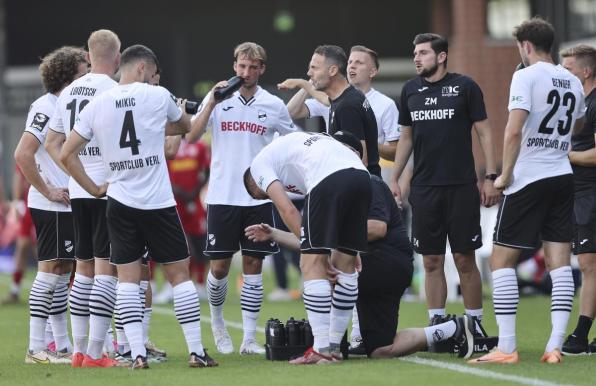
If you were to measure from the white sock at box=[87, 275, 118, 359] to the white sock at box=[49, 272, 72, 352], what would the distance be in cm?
99

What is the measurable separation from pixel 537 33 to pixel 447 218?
5.94 ft

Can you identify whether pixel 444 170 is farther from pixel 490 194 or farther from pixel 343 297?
pixel 343 297

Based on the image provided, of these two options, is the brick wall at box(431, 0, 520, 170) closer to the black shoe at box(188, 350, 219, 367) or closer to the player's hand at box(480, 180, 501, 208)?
the player's hand at box(480, 180, 501, 208)

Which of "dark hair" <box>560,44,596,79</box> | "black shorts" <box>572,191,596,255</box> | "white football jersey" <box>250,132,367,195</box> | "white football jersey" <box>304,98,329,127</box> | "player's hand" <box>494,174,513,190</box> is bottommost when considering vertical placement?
"black shorts" <box>572,191,596,255</box>

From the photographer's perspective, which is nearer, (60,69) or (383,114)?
(60,69)

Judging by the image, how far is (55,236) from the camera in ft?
33.4

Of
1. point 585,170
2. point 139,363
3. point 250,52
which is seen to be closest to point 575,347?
point 585,170

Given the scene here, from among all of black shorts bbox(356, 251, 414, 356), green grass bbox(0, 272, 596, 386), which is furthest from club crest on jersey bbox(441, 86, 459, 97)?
green grass bbox(0, 272, 596, 386)

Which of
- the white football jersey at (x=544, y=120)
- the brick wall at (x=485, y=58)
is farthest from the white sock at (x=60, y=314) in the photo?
the brick wall at (x=485, y=58)

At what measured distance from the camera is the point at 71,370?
9273 mm

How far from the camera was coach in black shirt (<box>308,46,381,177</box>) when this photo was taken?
10.0m

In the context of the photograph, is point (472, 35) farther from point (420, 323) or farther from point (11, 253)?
point (420, 323)

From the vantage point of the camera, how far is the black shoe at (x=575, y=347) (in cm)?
985

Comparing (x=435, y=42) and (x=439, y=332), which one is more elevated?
(x=435, y=42)
